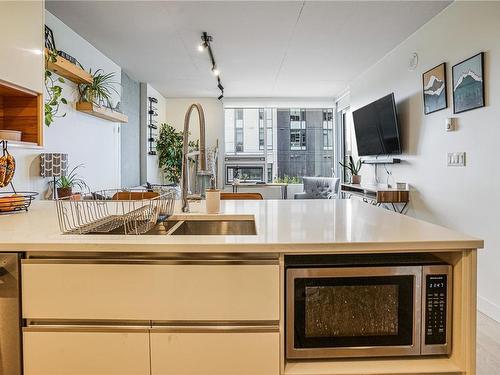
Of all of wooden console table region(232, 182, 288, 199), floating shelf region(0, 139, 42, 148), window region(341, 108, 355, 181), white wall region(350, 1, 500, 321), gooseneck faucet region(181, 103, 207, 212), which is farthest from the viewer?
wooden console table region(232, 182, 288, 199)

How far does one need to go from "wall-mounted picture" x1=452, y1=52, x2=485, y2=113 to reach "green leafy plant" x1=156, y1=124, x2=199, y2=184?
4831mm

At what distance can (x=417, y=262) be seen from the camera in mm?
1135

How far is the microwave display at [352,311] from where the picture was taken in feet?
3.65

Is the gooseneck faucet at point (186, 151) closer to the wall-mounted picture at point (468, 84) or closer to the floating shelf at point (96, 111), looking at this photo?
the wall-mounted picture at point (468, 84)

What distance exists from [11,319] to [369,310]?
1.11m

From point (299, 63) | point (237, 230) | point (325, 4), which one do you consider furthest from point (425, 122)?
point (237, 230)

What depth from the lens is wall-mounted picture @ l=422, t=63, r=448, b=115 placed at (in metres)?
3.21

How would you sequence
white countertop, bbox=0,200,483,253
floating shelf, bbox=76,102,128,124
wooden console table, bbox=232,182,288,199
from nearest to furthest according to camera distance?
white countertop, bbox=0,200,483,253, floating shelf, bbox=76,102,128,124, wooden console table, bbox=232,182,288,199

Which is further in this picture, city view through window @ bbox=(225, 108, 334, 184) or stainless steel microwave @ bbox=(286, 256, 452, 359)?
city view through window @ bbox=(225, 108, 334, 184)

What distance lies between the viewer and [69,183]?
3.34m

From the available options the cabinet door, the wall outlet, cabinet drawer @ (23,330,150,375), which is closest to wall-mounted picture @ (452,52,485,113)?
the wall outlet

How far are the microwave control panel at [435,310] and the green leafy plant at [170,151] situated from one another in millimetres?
6144

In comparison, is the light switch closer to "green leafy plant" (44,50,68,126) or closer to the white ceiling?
the white ceiling

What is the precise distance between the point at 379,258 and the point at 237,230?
2.30 feet
